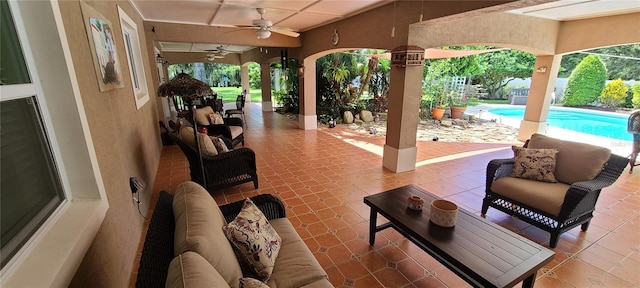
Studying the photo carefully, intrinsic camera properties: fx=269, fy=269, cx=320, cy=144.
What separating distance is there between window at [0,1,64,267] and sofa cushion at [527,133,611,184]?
4.06 m

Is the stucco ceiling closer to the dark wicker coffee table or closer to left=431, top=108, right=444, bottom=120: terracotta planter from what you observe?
the dark wicker coffee table

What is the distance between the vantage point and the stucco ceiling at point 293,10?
159 inches

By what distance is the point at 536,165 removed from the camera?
2812mm

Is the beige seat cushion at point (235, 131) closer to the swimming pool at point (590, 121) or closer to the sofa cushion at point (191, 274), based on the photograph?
the sofa cushion at point (191, 274)

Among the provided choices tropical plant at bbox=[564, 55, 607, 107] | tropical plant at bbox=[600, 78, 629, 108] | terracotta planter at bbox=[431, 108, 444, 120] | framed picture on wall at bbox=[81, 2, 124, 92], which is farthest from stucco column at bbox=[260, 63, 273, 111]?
tropical plant at bbox=[600, 78, 629, 108]

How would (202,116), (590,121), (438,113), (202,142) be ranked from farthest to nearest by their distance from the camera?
(590,121) < (438,113) < (202,116) < (202,142)

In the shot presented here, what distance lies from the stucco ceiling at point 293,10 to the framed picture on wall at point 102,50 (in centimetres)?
206

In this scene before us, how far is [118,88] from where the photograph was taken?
2484 millimetres

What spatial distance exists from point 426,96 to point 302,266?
909cm

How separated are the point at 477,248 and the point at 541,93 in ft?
19.9

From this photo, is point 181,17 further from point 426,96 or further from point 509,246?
point 426,96

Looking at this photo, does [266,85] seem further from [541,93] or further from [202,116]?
[541,93]

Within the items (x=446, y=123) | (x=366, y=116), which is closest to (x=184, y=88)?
(x=366, y=116)

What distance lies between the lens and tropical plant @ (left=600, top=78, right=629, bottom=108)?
33.6 feet
